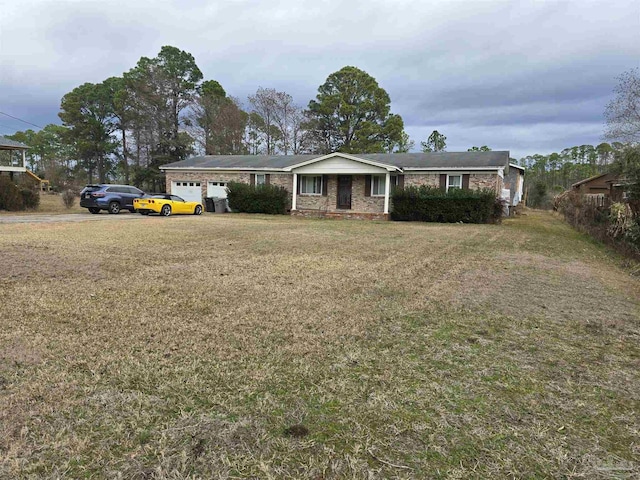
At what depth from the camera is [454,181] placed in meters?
20.9

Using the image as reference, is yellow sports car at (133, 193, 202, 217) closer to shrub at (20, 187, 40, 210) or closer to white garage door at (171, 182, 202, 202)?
white garage door at (171, 182, 202, 202)

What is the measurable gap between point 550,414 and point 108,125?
57.6 m

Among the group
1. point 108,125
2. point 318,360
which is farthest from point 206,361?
point 108,125

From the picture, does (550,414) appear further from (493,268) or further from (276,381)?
(493,268)

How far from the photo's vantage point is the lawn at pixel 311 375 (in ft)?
7.06

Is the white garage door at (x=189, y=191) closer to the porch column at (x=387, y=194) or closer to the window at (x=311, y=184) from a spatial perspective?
the window at (x=311, y=184)

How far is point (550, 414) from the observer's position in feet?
8.61

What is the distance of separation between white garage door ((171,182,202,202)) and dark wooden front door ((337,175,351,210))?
9.39 meters

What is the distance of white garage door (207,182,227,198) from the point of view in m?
25.2

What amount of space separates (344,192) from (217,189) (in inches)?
323

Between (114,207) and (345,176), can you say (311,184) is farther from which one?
(114,207)

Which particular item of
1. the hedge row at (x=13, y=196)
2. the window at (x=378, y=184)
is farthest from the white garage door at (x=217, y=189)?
the hedge row at (x=13, y=196)

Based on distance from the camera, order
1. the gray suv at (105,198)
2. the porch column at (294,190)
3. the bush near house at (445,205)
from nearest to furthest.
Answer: the bush near house at (445,205), the gray suv at (105,198), the porch column at (294,190)

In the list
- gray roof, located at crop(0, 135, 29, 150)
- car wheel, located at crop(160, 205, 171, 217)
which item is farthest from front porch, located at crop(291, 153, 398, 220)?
gray roof, located at crop(0, 135, 29, 150)
